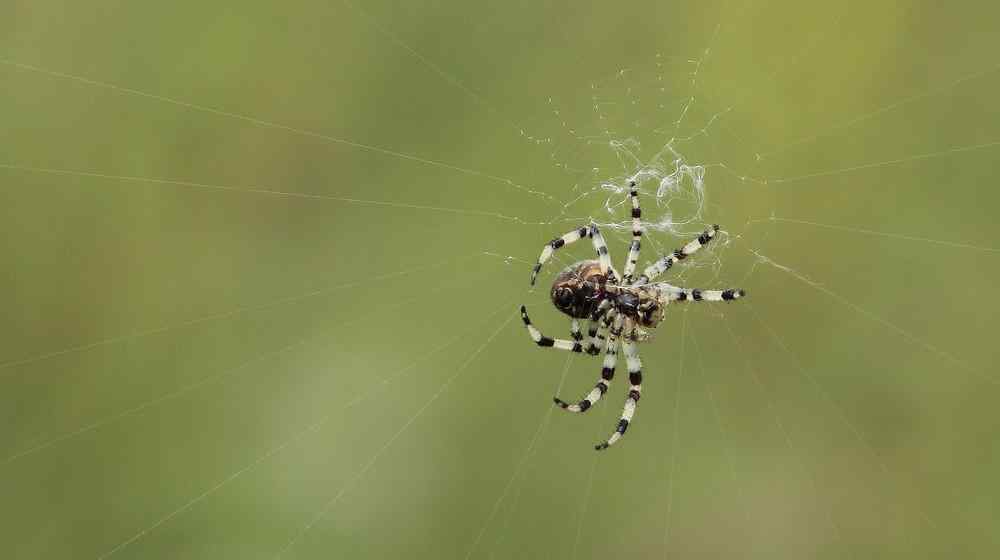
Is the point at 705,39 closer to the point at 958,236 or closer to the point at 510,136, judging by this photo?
the point at 510,136

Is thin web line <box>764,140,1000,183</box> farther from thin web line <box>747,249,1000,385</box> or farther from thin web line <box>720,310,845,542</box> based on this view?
thin web line <box>720,310,845,542</box>

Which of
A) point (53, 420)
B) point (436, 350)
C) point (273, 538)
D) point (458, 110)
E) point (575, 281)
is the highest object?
point (458, 110)

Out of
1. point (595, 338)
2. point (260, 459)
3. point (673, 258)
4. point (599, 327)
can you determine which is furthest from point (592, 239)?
point (260, 459)

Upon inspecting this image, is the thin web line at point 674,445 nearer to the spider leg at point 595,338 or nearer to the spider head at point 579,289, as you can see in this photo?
the spider leg at point 595,338

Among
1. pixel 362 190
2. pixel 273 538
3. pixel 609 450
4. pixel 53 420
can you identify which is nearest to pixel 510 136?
pixel 362 190

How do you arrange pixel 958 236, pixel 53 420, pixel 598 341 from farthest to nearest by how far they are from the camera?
pixel 958 236, pixel 53 420, pixel 598 341

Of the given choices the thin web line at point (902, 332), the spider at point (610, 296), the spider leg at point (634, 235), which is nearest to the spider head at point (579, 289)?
the spider at point (610, 296)
